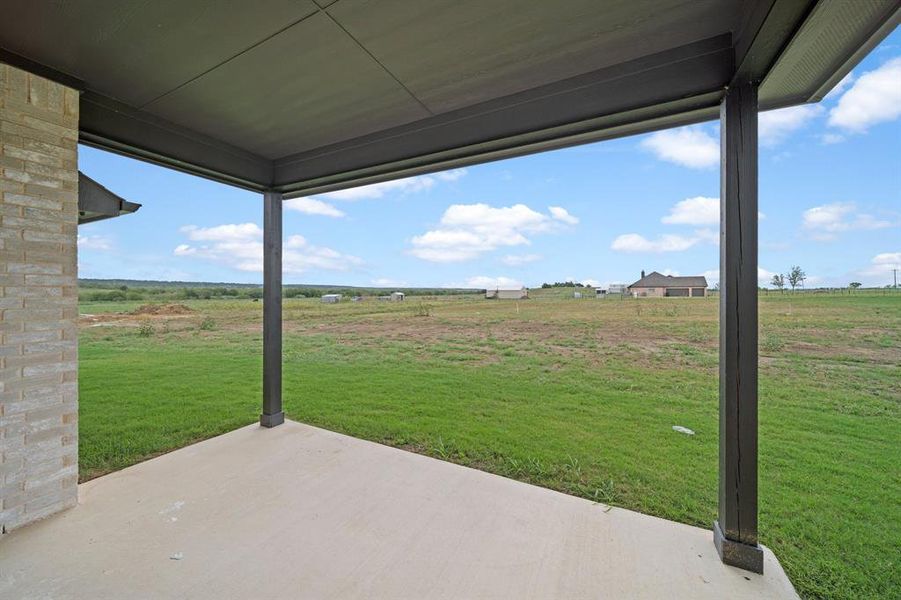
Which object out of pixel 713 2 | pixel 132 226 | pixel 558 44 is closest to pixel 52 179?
pixel 558 44

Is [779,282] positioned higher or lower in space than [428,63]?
lower

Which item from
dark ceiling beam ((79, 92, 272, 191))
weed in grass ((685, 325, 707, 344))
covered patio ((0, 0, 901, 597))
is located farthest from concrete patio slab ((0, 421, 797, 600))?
weed in grass ((685, 325, 707, 344))

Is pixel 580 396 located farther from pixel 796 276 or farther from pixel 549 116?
pixel 549 116

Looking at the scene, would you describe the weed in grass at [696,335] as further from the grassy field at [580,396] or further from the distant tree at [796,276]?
the distant tree at [796,276]

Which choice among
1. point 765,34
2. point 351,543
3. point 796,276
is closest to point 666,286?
point 796,276

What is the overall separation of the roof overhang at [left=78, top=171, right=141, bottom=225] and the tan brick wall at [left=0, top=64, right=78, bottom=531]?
0.54 ft

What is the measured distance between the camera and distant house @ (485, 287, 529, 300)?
491 centimetres

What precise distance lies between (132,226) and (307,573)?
5.69 meters

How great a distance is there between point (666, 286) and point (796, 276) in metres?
1.29

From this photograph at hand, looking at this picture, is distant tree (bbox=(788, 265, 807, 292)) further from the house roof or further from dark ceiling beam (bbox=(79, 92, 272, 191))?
dark ceiling beam (bbox=(79, 92, 272, 191))

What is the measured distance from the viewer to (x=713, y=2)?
1.22m

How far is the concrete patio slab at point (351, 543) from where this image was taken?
4.43ft

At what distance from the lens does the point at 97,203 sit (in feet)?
6.74

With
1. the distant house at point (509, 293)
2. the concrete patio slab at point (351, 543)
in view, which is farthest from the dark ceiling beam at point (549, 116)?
the distant house at point (509, 293)
